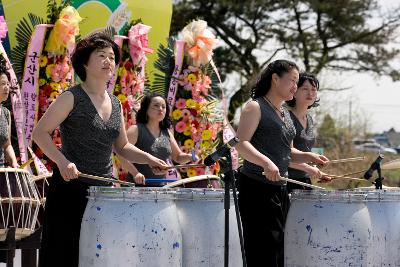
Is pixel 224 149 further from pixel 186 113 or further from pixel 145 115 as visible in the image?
pixel 186 113

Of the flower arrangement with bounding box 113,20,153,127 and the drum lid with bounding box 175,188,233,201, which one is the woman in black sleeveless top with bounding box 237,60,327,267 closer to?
the drum lid with bounding box 175,188,233,201

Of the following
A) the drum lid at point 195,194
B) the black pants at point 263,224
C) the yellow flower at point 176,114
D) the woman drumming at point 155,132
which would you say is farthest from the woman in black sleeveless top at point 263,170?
the yellow flower at point 176,114

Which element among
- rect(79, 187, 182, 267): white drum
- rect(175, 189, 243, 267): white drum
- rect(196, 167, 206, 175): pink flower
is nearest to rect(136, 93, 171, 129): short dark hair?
rect(196, 167, 206, 175): pink flower

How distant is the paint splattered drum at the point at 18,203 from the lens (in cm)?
508

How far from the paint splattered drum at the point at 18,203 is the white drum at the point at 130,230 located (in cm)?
101

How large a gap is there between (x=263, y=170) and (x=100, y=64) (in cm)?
110

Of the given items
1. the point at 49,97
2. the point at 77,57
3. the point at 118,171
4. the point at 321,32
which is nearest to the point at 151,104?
the point at 49,97

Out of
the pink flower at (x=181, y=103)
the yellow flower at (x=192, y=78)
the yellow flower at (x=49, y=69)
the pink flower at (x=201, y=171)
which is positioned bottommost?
the pink flower at (x=201, y=171)

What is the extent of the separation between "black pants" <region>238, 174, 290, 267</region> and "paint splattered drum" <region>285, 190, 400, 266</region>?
0.19m

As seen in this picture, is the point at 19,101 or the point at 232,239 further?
the point at 19,101

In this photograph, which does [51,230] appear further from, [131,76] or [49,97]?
[131,76]

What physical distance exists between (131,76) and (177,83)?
0.59 m

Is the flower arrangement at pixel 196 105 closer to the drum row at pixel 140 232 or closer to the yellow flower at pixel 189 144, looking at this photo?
the yellow flower at pixel 189 144

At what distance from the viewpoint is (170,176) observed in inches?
328
